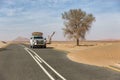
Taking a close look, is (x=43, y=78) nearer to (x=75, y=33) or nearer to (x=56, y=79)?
(x=56, y=79)

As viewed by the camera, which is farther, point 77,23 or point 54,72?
point 77,23

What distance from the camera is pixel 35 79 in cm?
1566

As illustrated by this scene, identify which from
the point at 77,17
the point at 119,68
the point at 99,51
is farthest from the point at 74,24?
the point at 119,68

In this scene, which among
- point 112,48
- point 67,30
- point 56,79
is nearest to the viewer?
point 56,79

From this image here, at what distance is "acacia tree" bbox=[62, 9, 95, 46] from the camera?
7762 centimetres

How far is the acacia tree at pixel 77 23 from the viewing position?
77625 mm

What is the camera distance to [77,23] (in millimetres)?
78250

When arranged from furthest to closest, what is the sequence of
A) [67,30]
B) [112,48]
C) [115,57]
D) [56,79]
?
[67,30] → [112,48] → [115,57] → [56,79]

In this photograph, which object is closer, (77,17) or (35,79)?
(35,79)

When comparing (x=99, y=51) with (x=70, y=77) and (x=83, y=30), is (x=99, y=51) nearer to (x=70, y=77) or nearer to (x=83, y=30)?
(x=70, y=77)

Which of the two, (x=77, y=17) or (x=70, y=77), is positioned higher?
(x=77, y=17)

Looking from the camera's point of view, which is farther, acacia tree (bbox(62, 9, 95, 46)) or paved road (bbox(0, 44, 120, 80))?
acacia tree (bbox(62, 9, 95, 46))

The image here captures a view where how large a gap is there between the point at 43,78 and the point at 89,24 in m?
63.4

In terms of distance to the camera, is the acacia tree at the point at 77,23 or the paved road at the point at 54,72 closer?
the paved road at the point at 54,72
